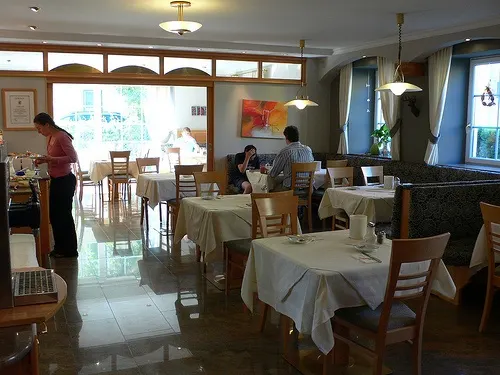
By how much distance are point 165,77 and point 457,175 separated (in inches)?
190

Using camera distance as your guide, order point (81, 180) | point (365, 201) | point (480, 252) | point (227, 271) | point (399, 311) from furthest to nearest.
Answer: point (81, 180), point (365, 201), point (227, 271), point (480, 252), point (399, 311)

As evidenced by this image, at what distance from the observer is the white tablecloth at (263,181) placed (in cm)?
714

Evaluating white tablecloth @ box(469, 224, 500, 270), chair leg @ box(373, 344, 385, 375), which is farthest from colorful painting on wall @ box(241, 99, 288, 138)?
chair leg @ box(373, 344, 385, 375)

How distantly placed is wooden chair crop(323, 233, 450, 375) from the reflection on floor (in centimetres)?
53

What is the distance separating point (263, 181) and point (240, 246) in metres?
2.87

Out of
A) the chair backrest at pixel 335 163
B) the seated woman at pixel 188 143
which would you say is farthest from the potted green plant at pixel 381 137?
the seated woman at pixel 188 143

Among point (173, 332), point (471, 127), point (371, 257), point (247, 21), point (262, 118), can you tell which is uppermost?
point (247, 21)

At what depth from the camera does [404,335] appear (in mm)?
2951

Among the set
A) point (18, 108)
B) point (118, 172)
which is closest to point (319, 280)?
point (18, 108)

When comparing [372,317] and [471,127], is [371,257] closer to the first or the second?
[372,317]

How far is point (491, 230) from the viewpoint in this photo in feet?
13.3

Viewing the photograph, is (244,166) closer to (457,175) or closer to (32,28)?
(457,175)

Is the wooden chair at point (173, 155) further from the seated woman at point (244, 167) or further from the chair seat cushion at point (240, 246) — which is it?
the chair seat cushion at point (240, 246)

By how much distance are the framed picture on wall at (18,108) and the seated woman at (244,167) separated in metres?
3.16
